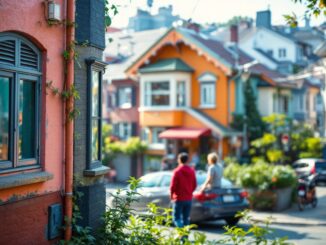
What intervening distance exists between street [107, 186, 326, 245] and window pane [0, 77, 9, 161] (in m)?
6.72

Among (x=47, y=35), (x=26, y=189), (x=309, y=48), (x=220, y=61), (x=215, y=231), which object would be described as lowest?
(x=215, y=231)

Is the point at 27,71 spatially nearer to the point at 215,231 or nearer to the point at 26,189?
Answer: the point at 26,189

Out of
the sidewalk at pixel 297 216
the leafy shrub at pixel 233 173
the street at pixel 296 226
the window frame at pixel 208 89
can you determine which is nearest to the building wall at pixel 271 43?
the window frame at pixel 208 89

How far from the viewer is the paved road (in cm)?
1244

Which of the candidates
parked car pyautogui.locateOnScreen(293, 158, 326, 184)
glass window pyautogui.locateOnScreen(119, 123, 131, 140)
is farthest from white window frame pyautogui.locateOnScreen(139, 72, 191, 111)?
parked car pyautogui.locateOnScreen(293, 158, 326, 184)

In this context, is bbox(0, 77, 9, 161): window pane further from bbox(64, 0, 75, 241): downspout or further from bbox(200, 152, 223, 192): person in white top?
bbox(200, 152, 223, 192): person in white top

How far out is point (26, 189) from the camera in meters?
6.59

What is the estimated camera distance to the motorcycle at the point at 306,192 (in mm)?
17391

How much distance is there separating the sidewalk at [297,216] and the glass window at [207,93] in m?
13.2

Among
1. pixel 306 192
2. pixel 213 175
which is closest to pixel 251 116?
pixel 306 192

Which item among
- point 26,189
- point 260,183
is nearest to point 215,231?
point 260,183

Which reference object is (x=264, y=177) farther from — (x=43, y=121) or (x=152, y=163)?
(x=152, y=163)

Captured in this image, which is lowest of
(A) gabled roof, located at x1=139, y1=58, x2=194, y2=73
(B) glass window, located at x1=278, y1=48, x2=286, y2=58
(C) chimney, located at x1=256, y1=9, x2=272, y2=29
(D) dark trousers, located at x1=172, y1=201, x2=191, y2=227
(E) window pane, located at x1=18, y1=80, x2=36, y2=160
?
(D) dark trousers, located at x1=172, y1=201, x2=191, y2=227

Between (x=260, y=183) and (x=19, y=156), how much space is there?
462 inches
